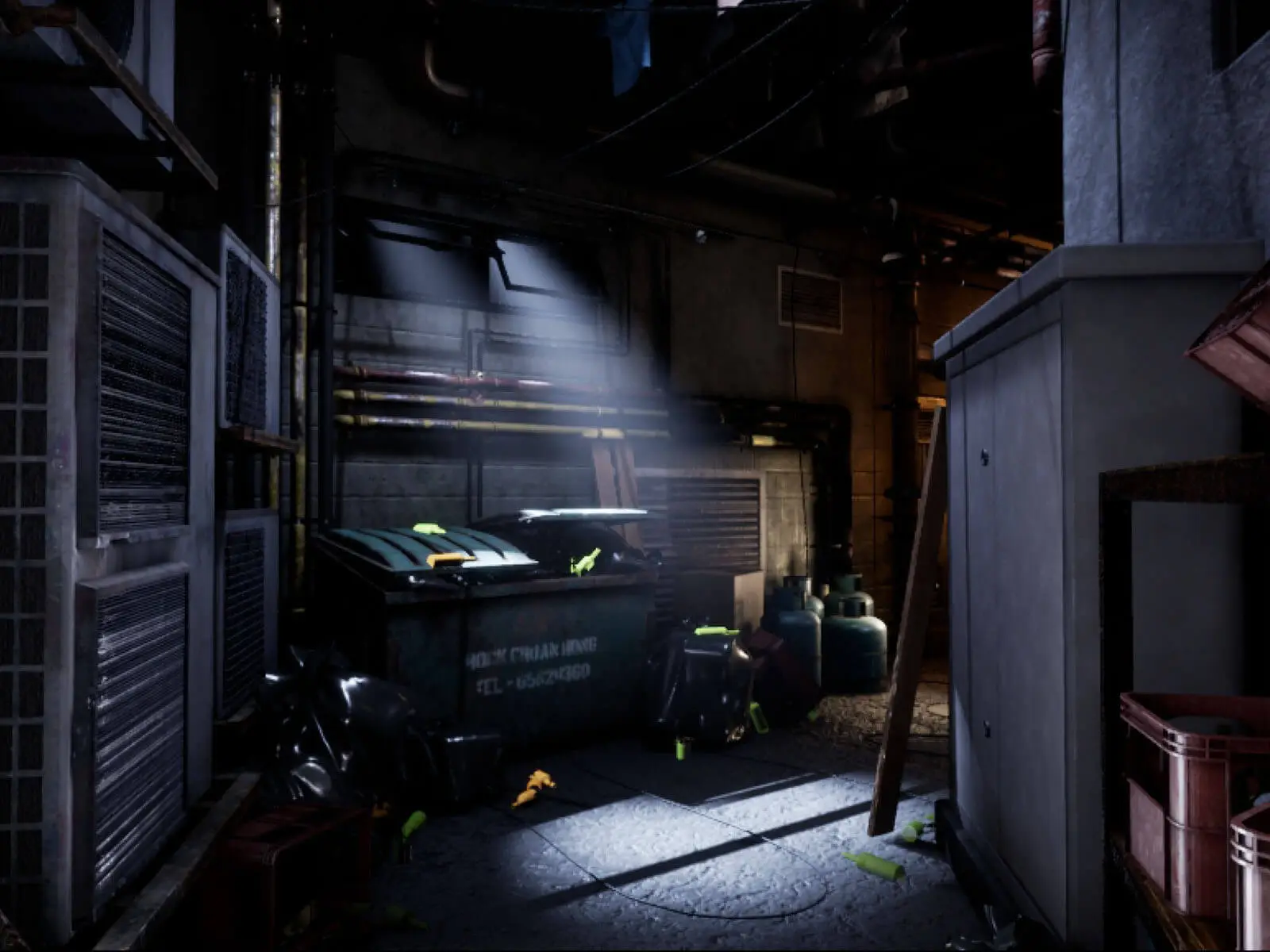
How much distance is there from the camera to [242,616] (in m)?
4.02

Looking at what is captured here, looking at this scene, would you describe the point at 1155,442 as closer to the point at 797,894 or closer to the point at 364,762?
the point at 797,894

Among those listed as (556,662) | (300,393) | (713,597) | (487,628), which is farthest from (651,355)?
(487,628)

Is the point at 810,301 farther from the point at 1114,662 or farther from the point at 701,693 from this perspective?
the point at 1114,662

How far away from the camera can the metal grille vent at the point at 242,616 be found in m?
3.72

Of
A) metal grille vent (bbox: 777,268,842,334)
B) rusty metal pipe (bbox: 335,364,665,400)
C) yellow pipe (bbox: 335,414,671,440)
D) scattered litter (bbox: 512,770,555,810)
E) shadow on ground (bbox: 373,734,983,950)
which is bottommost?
shadow on ground (bbox: 373,734,983,950)

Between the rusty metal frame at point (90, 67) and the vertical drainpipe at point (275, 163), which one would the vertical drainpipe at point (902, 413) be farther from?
the rusty metal frame at point (90, 67)

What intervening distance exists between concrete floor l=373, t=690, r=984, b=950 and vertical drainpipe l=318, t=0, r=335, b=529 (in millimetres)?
2475

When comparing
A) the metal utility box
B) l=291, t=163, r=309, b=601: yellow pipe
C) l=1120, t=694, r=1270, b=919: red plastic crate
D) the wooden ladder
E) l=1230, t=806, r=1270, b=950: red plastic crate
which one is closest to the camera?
l=1230, t=806, r=1270, b=950: red plastic crate

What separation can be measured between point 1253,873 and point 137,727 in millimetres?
Answer: 2743

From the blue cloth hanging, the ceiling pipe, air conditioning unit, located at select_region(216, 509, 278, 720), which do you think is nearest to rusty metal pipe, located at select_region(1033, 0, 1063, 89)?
the blue cloth hanging

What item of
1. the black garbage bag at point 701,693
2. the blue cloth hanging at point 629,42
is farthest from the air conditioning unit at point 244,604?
the blue cloth hanging at point 629,42

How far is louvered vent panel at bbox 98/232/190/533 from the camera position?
2.37m

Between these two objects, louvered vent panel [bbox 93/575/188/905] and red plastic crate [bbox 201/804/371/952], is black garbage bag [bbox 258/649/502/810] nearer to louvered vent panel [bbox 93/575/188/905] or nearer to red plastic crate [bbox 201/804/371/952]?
red plastic crate [bbox 201/804/371/952]

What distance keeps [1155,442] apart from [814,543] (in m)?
6.29
